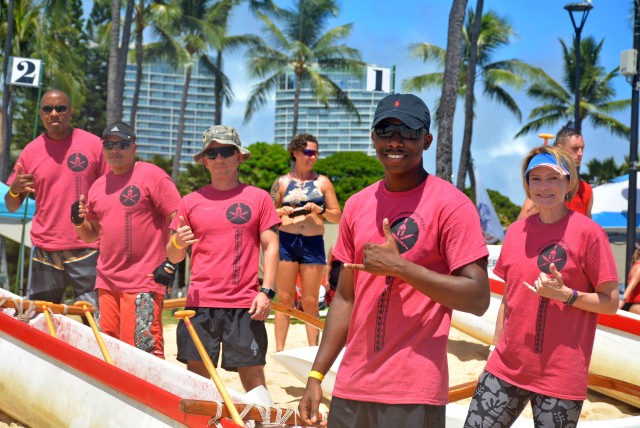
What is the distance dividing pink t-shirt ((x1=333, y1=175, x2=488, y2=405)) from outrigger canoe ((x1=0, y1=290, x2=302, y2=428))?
1.03 meters

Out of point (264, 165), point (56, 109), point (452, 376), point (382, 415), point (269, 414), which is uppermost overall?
point (264, 165)

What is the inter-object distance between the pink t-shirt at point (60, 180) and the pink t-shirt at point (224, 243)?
178cm

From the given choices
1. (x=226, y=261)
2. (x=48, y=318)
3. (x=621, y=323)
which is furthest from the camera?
(x=621, y=323)

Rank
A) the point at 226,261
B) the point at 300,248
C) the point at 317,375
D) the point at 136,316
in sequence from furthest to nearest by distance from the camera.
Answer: the point at 300,248, the point at 136,316, the point at 226,261, the point at 317,375

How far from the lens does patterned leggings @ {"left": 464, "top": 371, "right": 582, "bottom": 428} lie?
Answer: 3863mm

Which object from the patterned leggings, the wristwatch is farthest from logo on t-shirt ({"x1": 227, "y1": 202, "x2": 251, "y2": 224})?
the patterned leggings

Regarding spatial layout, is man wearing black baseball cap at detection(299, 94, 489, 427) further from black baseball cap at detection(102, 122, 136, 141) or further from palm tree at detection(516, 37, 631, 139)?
palm tree at detection(516, 37, 631, 139)

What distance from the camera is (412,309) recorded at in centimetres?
286

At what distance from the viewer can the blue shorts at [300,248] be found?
25.1 feet

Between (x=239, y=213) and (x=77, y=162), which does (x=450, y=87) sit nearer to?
(x=77, y=162)

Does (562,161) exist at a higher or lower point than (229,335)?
higher

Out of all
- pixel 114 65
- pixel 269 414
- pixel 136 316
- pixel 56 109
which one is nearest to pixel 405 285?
pixel 269 414

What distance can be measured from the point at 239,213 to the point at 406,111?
232 centimetres

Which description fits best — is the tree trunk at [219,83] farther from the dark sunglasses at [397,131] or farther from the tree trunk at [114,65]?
the dark sunglasses at [397,131]
